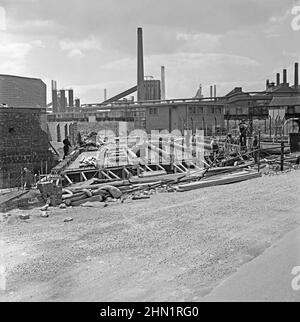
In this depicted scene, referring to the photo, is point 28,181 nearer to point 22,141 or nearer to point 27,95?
point 22,141

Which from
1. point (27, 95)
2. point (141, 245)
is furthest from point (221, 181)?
point (27, 95)

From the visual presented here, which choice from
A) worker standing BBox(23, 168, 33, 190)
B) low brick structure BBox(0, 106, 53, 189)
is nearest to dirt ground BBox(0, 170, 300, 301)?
worker standing BBox(23, 168, 33, 190)

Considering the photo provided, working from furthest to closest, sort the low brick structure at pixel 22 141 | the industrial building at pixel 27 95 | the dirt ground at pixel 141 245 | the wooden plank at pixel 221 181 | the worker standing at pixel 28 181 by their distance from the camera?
1. the low brick structure at pixel 22 141
2. the industrial building at pixel 27 95
3. the worker standing at pixel 28 181
4. the wooden plank at pixel 221 181
5. the dirt ground at pixel 141 245

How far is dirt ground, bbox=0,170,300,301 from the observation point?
3.98 meters

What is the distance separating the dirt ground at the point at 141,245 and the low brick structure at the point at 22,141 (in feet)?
50.1

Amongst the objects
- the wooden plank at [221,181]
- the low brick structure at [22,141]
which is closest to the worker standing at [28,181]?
the wooden plank at [221,181]

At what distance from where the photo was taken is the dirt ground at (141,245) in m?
3.98

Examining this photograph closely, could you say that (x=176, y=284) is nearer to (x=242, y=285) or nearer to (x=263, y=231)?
(x=242, y=285)

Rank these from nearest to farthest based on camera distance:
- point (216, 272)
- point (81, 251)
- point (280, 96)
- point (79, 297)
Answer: point (79, 297)
point (216, 272)
point (81, 251)
point (280, 96)

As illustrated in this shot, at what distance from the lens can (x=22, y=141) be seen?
2330 centimetres

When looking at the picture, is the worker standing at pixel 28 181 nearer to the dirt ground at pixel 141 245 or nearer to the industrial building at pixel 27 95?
the dirt ground at pixel 141 245
